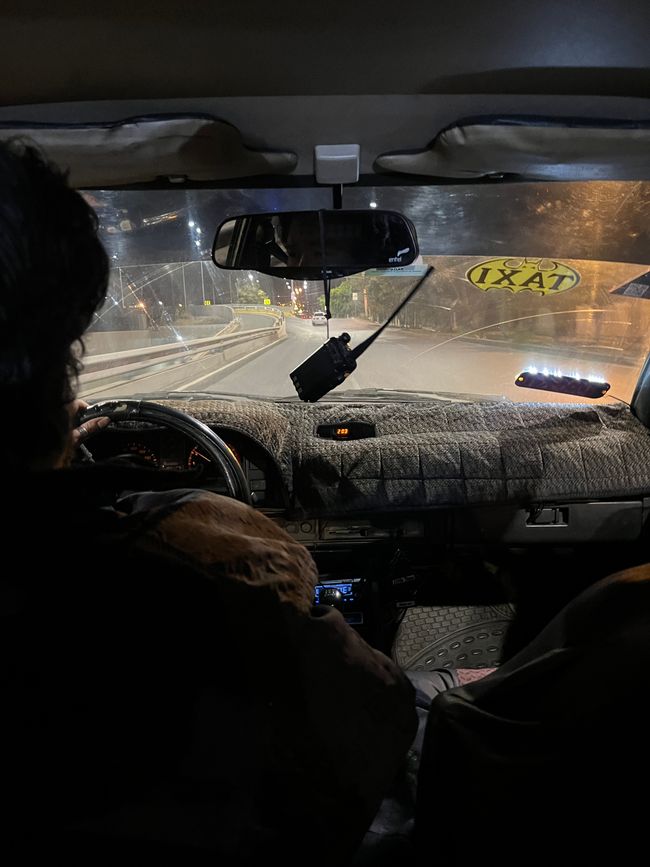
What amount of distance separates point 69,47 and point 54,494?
122 centimetres

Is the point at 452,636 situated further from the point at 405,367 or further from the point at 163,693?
the point at 163,693

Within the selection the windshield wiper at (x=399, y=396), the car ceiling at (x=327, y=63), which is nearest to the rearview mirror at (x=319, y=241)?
the car ceiling at (x=327, y=63)

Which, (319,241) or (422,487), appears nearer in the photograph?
(319,241)

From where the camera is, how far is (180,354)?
344cm

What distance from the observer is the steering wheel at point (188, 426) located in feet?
6.83

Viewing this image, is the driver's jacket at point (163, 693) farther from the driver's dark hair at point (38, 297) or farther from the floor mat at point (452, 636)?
the floor mat at point (452, 636)

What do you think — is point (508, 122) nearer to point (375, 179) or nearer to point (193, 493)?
point (375, 179)

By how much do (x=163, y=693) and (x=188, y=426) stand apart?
55.2 inches

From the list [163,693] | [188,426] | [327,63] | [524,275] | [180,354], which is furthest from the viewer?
[180,354]

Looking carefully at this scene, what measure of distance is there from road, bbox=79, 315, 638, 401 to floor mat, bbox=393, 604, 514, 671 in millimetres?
1149

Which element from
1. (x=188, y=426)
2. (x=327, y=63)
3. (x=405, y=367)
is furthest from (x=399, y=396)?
(x=327, y=63)

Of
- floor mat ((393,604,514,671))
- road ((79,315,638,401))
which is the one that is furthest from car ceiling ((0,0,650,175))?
floor mat ((393,604,514,671))

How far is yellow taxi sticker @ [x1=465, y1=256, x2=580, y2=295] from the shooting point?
2811 millimetres

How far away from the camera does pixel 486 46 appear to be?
1430 millimetres
